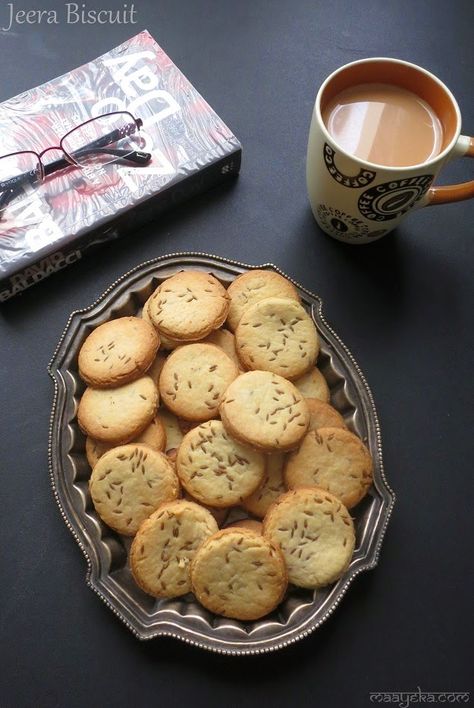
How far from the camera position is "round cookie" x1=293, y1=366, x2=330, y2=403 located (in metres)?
0.76

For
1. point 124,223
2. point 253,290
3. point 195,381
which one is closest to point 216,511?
point 195,381

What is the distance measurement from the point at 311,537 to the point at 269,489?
76 millimetres

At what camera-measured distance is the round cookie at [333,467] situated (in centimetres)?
71

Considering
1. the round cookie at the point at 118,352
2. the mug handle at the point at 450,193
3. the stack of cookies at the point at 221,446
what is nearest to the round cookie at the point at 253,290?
the stack of cookies at the point at 221,446

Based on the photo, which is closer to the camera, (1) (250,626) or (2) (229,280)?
(1) (250,626)

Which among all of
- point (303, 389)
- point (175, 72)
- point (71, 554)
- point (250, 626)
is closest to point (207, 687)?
point (250, 626)

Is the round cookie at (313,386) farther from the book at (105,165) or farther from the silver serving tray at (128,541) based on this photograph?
the book at (105,165)

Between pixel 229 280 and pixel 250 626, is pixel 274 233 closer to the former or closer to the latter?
pixel 229 280

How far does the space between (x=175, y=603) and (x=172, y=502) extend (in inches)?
4.2

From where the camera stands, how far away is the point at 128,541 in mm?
725

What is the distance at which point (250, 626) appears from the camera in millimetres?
675

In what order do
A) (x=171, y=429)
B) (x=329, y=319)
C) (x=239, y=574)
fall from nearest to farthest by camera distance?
(x=239, y=574)
(x=171, y=429)
(x=329, y=319)

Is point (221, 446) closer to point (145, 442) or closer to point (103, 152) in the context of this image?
point (145, 442)

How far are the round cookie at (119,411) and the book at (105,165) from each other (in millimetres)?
221
